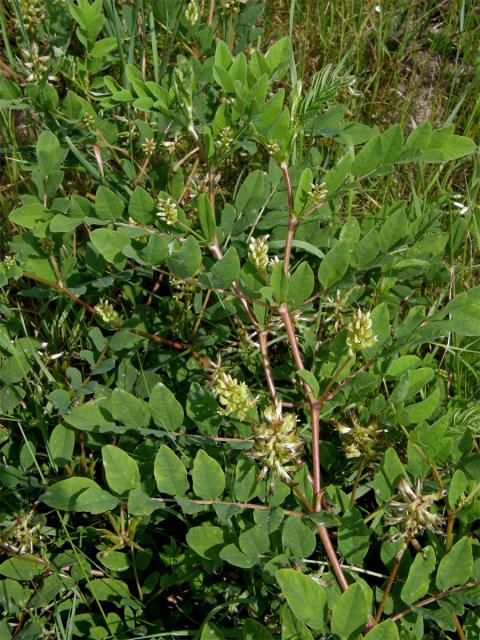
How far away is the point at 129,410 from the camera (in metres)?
1.63

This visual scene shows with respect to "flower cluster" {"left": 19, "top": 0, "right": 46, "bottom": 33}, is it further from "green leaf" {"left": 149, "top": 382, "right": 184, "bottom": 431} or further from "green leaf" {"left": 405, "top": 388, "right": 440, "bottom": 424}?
"green leaf" {"left": 405, "top": 388, "right": 440, "bottom": 424}

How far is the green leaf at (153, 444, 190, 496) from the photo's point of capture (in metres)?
1.47

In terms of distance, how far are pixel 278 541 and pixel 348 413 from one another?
1.31 ft

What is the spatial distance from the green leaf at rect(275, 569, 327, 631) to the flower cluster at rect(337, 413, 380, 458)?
0.41 m

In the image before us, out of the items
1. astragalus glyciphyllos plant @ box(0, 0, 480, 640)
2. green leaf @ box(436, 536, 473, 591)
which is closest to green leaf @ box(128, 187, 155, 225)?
astragalus glyciphyllos plant @ box(0, 0, 480, 640)

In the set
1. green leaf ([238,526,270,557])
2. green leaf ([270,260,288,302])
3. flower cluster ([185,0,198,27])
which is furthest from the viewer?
flower cluster ([185,0,198,27])

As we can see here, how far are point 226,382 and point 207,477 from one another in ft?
0.65

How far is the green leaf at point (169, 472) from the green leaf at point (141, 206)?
0.60 metres

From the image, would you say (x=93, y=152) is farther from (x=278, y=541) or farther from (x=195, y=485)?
(x=278, y=541)

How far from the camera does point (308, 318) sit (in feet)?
6.03

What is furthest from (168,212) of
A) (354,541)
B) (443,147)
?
(354,541)

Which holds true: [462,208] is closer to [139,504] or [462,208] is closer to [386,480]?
[386,480]

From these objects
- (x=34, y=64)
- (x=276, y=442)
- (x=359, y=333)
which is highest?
(x=34, y=64)

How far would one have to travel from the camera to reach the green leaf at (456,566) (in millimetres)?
1383
